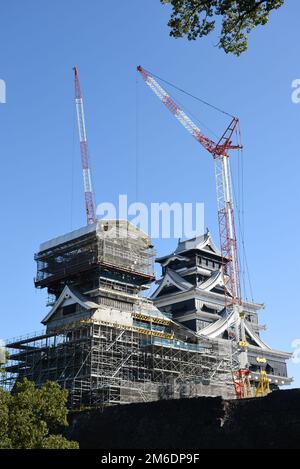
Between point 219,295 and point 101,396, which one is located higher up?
point 219,295

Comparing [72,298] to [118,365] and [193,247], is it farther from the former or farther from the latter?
[193,247]

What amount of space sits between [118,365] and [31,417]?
3553 centimetres

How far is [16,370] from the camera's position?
83.2m

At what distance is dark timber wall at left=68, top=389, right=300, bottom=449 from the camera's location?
47.6m

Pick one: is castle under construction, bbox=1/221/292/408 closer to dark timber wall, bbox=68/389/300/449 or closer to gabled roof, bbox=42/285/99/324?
gabled roof, bbox=42/285/99/324

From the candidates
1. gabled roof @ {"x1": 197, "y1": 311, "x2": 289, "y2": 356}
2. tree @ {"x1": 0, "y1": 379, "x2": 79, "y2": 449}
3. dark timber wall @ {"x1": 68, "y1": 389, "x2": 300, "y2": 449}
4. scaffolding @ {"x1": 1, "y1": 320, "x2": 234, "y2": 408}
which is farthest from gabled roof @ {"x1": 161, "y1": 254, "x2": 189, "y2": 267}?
tree @ {"x1": 0, "y1": 379, "x2": 79, "y2": 449}

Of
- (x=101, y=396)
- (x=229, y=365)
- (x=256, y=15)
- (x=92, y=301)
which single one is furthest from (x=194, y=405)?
(x=256, y=15)

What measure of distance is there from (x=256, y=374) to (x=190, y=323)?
14560 millimetres

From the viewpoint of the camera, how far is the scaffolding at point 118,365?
6956 centimetres

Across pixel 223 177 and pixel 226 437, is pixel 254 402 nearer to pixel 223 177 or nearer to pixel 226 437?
pixel 226 437

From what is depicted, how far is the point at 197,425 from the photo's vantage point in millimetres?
52094

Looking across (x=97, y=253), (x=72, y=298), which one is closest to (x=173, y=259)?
(x=97, y=253)

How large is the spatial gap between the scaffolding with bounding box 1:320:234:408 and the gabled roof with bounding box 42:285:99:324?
296 cm

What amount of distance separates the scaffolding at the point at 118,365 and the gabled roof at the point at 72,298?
296 centimetres
